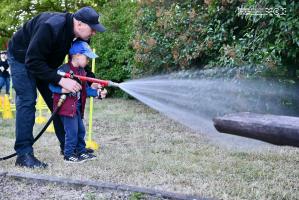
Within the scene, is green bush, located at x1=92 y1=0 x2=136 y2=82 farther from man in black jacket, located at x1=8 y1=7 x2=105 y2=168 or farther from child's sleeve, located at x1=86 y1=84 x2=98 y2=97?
man in black jacket, located at x1=8 y1=7 x2=105 y2=168

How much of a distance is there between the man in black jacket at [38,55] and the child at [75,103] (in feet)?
0.46

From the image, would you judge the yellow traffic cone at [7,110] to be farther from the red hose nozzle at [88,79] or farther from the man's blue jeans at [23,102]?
the red hose nozzle at [88,79]

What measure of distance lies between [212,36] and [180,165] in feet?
12.2

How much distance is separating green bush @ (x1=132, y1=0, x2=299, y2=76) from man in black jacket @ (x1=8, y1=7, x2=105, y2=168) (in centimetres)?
264

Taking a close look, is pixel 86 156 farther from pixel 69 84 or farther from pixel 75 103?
pixel 69 84

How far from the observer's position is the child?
497cm

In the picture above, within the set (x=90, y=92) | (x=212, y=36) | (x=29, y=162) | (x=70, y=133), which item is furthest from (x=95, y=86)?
(x=212, y=36)

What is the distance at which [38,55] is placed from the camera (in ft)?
14.9

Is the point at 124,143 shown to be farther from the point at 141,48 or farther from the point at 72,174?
the point at 141,48

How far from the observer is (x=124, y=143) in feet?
20.9

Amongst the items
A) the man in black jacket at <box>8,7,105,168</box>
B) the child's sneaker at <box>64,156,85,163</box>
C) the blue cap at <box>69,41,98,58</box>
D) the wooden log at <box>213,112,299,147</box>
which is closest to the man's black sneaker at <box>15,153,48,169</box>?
the man in black jacket at <box>8,7,105,168</box>

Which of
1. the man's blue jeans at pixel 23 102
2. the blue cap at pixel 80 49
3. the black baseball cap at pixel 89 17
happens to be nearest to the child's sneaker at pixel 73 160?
the man's blue jeans at pixel 23 102

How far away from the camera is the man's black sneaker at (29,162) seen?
4.81 metres

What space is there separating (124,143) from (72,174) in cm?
189
